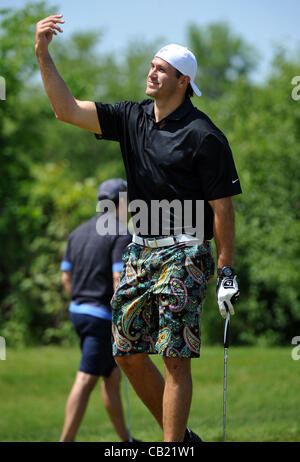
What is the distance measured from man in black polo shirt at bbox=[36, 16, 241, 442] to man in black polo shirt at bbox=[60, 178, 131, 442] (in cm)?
147

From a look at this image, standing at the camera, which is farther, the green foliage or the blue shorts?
the green foliage

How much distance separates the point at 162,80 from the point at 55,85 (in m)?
0.61

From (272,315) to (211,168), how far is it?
40.4ft

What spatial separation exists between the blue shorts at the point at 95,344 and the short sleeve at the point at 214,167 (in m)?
2.11

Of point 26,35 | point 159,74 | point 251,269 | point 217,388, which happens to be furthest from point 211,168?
point 251,269

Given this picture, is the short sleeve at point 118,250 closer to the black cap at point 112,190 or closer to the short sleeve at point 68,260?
the black cap at point 112,190

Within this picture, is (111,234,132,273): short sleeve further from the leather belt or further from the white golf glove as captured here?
the white golf glove

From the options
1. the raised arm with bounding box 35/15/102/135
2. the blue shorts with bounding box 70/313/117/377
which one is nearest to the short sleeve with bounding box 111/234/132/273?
the blue shorts with bounding box 70/313/117/377

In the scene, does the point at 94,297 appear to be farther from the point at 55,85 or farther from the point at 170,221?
the point at 55,85

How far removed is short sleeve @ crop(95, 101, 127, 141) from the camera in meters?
3.99

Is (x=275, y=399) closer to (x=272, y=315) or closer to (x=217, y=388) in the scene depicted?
(x=217, y=388)

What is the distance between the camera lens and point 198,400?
8.73 metres

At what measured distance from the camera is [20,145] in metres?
13.9

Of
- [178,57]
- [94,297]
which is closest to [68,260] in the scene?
[94,297]
